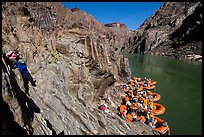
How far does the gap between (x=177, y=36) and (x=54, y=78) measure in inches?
4787

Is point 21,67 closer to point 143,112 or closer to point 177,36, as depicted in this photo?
point 143,112

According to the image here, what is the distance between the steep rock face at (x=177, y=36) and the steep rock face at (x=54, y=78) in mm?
74257

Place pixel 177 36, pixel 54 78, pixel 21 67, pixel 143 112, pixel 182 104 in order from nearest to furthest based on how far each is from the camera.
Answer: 1. pixel 21 67
2. pixel 54 78
3. pixel 143 112
4. pixel 182 104
5. pixel 177 36

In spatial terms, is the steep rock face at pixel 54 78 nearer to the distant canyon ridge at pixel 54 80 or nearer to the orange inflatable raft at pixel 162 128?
the distant canyon ridge at pixel 54 80

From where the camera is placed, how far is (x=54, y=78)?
13.5m

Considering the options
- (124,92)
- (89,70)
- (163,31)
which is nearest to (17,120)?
(89,70)

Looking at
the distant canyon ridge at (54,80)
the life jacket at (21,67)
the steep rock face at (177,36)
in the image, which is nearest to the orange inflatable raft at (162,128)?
the distant canyon ridge at (54,80)

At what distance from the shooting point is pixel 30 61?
1312cm

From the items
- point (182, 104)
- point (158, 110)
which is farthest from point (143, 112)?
point (182, 104)

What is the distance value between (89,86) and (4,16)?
10.4m

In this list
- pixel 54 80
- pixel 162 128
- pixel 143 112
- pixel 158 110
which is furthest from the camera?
pixel 158 110

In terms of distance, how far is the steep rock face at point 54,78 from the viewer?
22.7 feet

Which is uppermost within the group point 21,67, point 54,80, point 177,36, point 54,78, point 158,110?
point 177,36

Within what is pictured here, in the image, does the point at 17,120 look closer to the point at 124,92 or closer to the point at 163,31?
the point at 124,92
